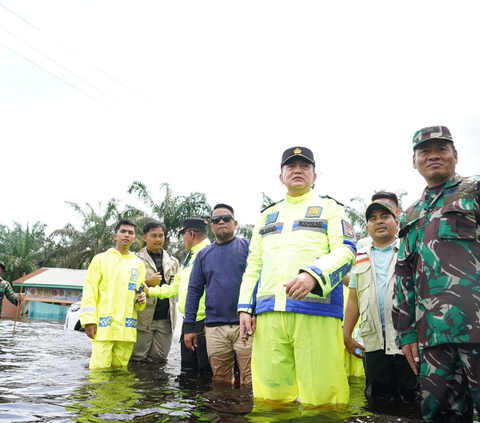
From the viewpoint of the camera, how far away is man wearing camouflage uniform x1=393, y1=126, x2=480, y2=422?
7.78ft

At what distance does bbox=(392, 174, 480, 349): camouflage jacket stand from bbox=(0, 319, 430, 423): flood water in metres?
0.93

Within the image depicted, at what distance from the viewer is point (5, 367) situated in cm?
577

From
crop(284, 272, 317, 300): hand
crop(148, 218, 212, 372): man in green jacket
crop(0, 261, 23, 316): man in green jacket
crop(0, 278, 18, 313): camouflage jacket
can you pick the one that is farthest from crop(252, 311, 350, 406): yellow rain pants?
crop(0, 278, 18, 313): camouflage jacket

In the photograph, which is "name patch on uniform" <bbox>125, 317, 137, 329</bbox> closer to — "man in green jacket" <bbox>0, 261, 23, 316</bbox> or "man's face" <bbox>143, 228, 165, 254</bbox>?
"man's face" <bbox>143, 228, 165, 254</bbox>

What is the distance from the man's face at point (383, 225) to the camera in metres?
4.42

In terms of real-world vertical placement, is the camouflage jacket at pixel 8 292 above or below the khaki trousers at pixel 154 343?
above

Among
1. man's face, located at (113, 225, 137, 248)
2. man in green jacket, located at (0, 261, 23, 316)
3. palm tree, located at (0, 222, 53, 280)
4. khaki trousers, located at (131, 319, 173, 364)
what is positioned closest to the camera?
man's face, located at (113, 225, 137, 248)

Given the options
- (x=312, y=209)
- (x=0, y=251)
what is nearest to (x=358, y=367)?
(x=312, y=209)

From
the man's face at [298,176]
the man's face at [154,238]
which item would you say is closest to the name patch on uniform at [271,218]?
the man's face at [298,176]

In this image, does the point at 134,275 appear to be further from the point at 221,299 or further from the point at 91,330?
the point at 221,299

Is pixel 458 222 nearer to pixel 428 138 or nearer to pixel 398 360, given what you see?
pixel 428 138

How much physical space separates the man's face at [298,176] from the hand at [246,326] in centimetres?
106

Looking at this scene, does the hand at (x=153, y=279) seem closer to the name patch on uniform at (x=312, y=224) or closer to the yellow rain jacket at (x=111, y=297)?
the yellow rain jacket at (x=111, y=297)

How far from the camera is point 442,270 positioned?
98.6 inches
